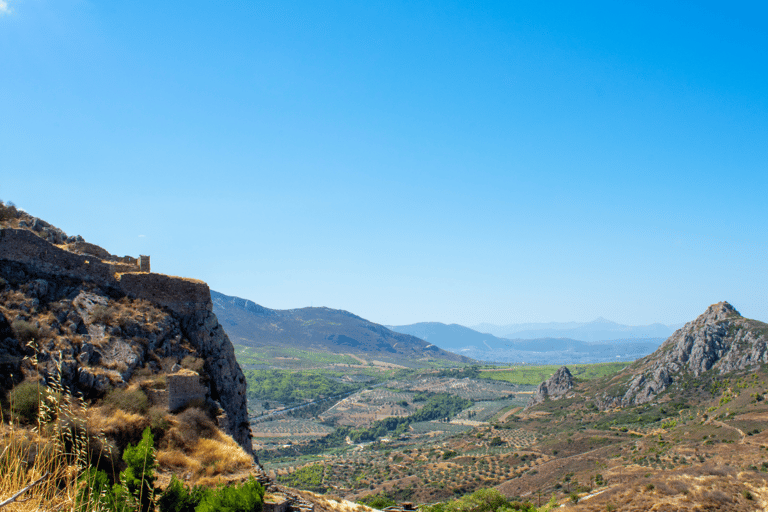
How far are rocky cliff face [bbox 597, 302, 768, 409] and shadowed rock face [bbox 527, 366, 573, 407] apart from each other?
18.0 metres

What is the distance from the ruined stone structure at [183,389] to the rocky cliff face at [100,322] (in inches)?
66.3

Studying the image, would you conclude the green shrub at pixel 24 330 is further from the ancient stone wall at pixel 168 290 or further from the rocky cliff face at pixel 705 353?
the rocky cliff face at pixel 705 353

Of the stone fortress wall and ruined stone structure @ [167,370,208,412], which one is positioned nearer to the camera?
ruined stone structure @ [167,370,208,412]

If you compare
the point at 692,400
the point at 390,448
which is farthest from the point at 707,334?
the point at 390,448

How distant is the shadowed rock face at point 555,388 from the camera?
128m

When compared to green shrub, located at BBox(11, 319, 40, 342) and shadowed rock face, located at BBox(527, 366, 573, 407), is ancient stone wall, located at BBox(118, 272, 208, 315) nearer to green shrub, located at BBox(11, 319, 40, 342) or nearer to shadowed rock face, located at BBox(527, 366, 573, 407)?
green shrub, located at BBox(11, 319, 40, 342)

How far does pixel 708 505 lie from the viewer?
108 feet

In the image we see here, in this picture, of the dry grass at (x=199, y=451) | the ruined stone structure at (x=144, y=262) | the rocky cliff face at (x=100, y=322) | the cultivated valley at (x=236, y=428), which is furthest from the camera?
the ruined stone structure at (x=144, y=262)

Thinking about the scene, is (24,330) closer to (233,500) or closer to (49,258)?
(49,258)

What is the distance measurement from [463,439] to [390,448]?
17544mm

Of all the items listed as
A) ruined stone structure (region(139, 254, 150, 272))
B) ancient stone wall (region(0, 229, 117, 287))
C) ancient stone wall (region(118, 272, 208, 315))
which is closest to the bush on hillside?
ancient stone wall (region(118, 272, 208, 315))

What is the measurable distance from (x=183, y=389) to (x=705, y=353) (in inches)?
4298

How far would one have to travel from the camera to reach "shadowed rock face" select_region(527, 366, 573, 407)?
128 meters

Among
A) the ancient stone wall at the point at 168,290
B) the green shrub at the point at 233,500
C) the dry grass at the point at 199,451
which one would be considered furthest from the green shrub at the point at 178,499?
the ancient stone wall at the point at 168,290
